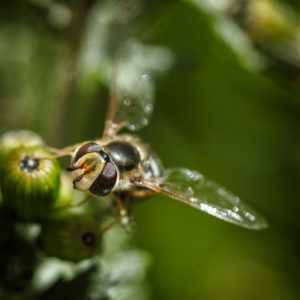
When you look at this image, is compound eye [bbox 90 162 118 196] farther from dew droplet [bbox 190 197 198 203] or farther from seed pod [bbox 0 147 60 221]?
dew droplet [bbox 190 197 198 203]

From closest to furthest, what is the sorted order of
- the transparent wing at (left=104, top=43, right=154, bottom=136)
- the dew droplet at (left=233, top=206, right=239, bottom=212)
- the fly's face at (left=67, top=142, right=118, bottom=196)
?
the fly's face at (left=67, top=142, right=118, bottom=196) → the dew droplet at (left=233, top=206, right=239, bottom=212) → the transparent wing at (left=104, top=43, right=154, bottom=136)

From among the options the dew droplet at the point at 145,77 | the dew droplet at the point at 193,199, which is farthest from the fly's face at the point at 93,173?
the dew droplet at the point at 145,77

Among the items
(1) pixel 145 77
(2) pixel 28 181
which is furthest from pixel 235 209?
(1) pixel 145 77

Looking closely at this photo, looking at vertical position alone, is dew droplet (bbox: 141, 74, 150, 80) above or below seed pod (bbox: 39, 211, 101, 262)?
above

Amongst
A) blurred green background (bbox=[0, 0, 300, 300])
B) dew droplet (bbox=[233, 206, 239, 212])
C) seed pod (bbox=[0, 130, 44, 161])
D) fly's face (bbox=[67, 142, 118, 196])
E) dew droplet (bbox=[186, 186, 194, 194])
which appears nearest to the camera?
fly's face (bbox=[67, 142, 118, 196])

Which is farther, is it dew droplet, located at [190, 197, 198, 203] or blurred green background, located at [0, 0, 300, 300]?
blurred green background, located at [0, 0, 300, 300]

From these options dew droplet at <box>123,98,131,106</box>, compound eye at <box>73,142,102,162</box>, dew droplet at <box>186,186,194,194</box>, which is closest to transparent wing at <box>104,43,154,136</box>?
dew droplet at <box>123,98,131,106</box>

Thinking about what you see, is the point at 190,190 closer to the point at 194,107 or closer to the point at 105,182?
the point at 105,182
